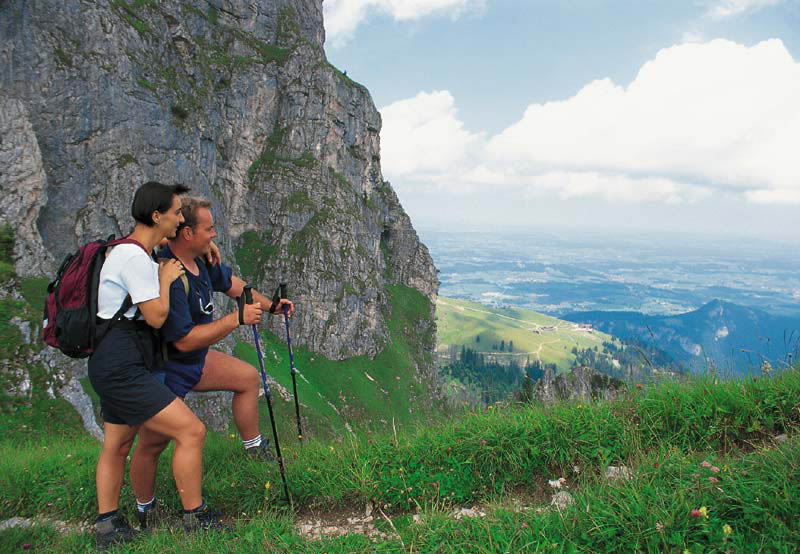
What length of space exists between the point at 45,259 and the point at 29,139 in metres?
14.6

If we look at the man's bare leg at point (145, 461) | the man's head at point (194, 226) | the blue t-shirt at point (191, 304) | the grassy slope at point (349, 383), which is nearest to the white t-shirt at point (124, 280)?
the blue t-shirt at point (191, 304)

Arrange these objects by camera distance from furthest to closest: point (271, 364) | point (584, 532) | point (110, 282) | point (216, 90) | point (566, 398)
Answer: point (216, 90)
point (271, 364)
point (566, 398)
point (110, 282)
point (584, 532)

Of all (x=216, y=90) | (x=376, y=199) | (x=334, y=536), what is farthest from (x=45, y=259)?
(x=376, y=199)

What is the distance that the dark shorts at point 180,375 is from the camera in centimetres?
546

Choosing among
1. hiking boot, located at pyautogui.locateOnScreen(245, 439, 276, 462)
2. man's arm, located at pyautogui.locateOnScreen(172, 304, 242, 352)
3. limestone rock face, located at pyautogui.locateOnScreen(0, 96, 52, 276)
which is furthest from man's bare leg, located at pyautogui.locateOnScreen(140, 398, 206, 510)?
limestone rock face, located at pyautogui.locateOnScreen(0, 96, 52, 276)

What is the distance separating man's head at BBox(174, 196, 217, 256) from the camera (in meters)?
5.57

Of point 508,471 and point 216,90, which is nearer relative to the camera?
point 508,471

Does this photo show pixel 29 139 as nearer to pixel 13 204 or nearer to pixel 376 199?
pixel 13 204

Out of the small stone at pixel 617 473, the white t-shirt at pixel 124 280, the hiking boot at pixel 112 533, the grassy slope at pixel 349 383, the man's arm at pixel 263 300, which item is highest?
the white t-shirt at pixel 124 280

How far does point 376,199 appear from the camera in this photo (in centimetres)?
14262

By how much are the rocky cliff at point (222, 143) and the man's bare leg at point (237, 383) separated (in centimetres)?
3995

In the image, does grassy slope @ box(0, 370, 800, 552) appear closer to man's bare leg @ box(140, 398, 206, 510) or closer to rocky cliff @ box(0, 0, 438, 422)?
man's bare leg @ box(140, 398, 206, 510)

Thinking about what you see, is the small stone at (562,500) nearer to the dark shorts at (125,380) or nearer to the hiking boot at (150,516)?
the dark shorts at (125,380)

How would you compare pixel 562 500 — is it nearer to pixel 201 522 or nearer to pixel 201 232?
pixel 201 522
